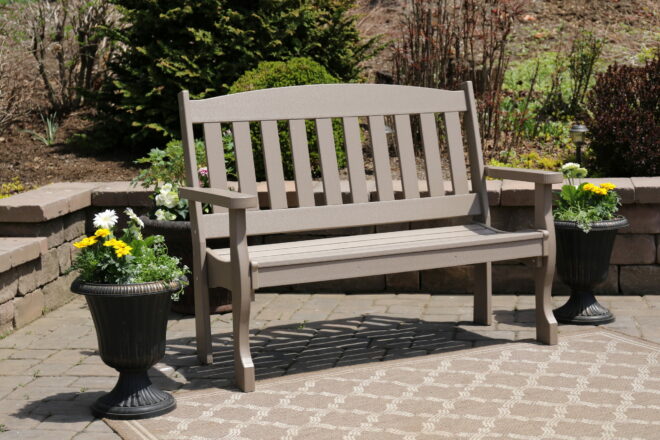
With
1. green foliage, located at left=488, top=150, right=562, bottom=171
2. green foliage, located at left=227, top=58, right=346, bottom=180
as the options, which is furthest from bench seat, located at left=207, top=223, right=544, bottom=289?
green foliage, located at left=488, top=150, right=562, bottom=171

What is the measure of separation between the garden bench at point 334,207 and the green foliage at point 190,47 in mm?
2375

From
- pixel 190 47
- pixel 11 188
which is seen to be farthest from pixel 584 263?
pixel 11 188

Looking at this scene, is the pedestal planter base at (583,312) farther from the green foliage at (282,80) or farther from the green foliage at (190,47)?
the green foliage at (190,47)

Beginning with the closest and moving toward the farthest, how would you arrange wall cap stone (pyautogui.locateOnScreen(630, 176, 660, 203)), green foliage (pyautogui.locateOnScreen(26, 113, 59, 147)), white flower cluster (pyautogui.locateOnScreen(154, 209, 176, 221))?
white flower cluster (pyautogui.locateOnScreen(154, 209, 176, 221)) → wall cap stone (pyautogui.locateOnScreen(630, 176, 660, 203)) → green foliage (pyautogui.locateOnScreen(26, 113, 59, 147))

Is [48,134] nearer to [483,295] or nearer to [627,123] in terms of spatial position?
[483,295]

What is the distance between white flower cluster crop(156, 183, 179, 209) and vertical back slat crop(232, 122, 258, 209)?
931mm

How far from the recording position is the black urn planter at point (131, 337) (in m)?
3.82

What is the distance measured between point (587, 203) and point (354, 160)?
4.31 ft

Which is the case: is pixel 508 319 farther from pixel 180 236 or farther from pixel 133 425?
pixel 133 425

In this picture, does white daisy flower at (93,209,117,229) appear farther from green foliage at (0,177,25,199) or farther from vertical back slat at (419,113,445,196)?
green foliage at (0,177,25,199)

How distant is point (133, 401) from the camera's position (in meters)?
3.93

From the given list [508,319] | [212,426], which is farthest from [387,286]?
[212,426]

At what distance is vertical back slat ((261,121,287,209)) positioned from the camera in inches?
188

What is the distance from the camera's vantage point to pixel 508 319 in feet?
17.7
